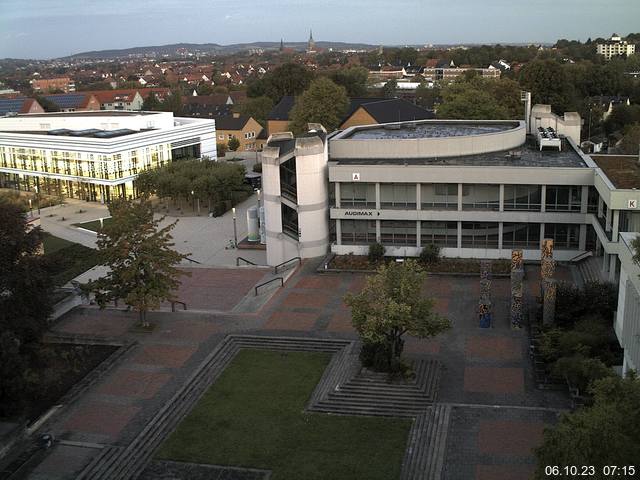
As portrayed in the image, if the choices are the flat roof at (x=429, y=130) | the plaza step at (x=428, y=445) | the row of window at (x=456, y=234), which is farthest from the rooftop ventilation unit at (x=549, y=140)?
the plaza step at (x=428, y=445)

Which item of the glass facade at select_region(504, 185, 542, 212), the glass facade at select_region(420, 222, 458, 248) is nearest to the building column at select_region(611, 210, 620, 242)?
the glass facade at select_region(504, 185, 542, 212)

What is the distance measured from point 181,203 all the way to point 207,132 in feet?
49.6

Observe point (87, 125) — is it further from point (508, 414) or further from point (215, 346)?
point (508, 414)

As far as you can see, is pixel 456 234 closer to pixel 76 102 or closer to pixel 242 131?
pixel 242 131

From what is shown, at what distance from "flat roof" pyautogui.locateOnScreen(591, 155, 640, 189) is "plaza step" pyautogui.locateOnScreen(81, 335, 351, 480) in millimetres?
15502

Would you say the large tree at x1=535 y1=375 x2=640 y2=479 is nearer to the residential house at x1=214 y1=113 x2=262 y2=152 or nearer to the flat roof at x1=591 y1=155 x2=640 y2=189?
the flat roof at x1=591 y1=155 x2=640 y2=189

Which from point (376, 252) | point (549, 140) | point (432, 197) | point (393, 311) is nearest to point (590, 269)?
point (432, 197)

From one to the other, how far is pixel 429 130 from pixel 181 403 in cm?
3046

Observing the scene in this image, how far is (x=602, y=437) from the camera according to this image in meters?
12.8

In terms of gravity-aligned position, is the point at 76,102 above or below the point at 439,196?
above

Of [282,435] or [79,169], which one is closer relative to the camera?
[282,435]

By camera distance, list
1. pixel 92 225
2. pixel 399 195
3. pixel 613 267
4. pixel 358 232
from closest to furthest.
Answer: pixel 613 267
pixel 399 195
pixel 358 232
pixel 92 225

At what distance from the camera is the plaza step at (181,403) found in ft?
68.5

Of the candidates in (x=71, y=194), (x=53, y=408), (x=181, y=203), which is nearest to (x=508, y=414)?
(x=53, y=408)
